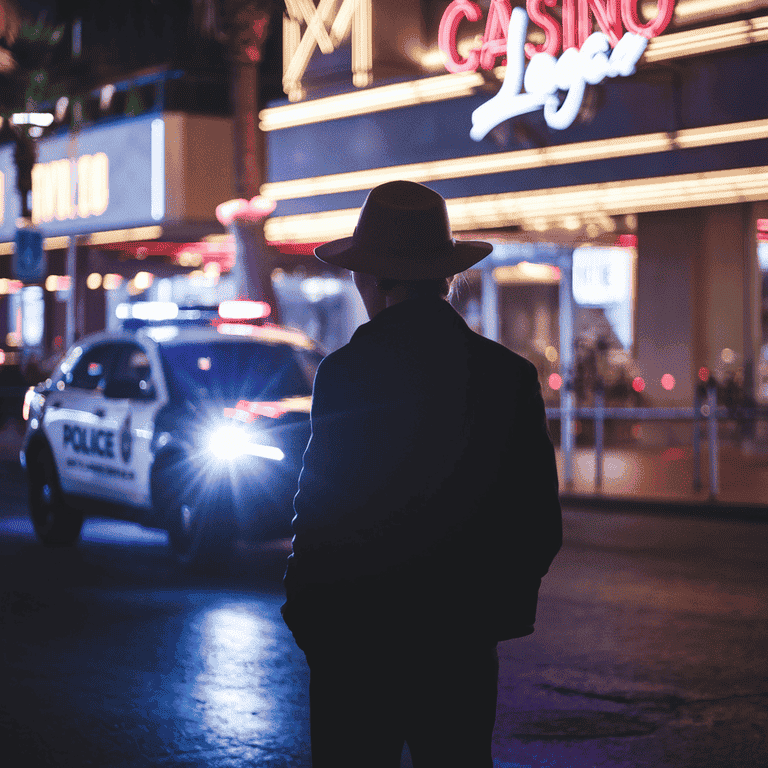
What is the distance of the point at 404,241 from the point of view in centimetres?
265

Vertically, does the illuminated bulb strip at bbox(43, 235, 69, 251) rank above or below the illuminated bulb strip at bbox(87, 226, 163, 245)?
above

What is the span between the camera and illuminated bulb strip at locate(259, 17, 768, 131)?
576 inches

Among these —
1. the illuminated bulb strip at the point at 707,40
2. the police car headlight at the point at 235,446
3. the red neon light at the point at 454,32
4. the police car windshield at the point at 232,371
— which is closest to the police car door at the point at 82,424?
the police car windshield at the point at 232,371

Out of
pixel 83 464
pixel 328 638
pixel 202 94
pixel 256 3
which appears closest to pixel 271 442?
pixel 83 464

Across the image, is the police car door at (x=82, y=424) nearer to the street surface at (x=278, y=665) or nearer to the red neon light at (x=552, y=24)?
the street surface at (x=278, y=665)

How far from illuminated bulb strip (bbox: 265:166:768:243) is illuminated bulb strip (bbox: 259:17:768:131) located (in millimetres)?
1489

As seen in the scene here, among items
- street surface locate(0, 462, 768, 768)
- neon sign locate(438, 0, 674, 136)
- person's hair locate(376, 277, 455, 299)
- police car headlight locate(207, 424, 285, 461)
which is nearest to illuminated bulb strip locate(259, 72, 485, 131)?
neon sign locate(438, 0, 674, 136)

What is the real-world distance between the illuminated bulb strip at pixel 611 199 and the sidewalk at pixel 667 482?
337 cm

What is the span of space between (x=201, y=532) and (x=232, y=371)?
148 cm

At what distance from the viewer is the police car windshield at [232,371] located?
9.38 meters

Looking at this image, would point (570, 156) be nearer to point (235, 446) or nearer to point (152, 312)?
point (152, 312)

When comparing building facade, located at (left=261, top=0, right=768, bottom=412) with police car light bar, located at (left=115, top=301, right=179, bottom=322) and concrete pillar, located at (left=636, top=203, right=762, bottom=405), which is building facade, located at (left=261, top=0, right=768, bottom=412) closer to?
concrete pillar, located at (left=636, top=203, right=762, bottom=405)

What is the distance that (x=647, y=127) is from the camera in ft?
51.5

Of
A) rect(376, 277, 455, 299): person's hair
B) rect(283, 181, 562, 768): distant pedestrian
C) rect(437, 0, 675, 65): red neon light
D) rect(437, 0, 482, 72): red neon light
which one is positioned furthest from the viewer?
rect(437, 0, 482, 72): red neon light
